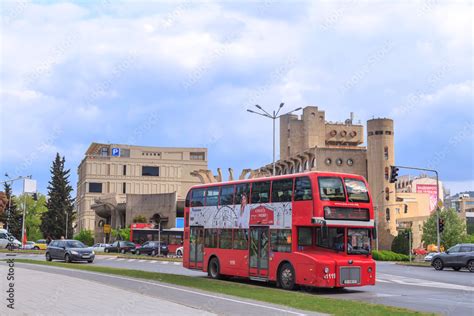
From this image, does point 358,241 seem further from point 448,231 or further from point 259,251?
point 448,231

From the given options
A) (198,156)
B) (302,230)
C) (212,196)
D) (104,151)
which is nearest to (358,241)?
(302,230)

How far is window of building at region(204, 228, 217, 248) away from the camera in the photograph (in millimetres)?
24417

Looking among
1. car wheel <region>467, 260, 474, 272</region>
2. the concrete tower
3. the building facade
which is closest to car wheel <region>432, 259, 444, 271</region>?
car wheel <region>467, 260, 474, 272</region>

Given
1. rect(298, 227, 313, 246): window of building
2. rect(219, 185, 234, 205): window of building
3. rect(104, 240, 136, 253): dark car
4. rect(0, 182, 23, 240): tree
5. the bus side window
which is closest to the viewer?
the bus side window

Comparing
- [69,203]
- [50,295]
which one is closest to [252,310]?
[50,295]

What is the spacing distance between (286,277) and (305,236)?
165cm

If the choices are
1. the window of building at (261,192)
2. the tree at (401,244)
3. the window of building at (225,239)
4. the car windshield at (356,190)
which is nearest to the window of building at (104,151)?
the tree at (401,244)

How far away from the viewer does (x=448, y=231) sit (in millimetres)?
85750

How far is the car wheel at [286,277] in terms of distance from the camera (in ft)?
65.7

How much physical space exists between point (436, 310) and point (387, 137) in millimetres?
89415

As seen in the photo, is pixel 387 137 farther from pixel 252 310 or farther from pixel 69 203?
pixel 252 310

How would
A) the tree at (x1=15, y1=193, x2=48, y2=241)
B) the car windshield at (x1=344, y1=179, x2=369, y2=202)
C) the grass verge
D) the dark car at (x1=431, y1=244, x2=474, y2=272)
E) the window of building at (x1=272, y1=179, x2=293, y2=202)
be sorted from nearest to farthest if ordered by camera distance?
the grass verge, the car windshield at (x1=344, y1=179, x2=369, y2=202), the window of building at (x1=272, y1=179, x2=293, y2=202), the dark car at (x1=431, y1=244, x2=474, y2=272), the tree at (x1=15, y1=193, x2=48, y2=241)

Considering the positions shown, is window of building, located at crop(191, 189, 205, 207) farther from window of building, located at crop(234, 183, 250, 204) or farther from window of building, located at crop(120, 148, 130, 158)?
window of building, located at crop(120, 148, 130, 158)

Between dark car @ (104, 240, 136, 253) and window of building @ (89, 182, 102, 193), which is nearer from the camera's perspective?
dark car @ (104, 240, 136, 253)
